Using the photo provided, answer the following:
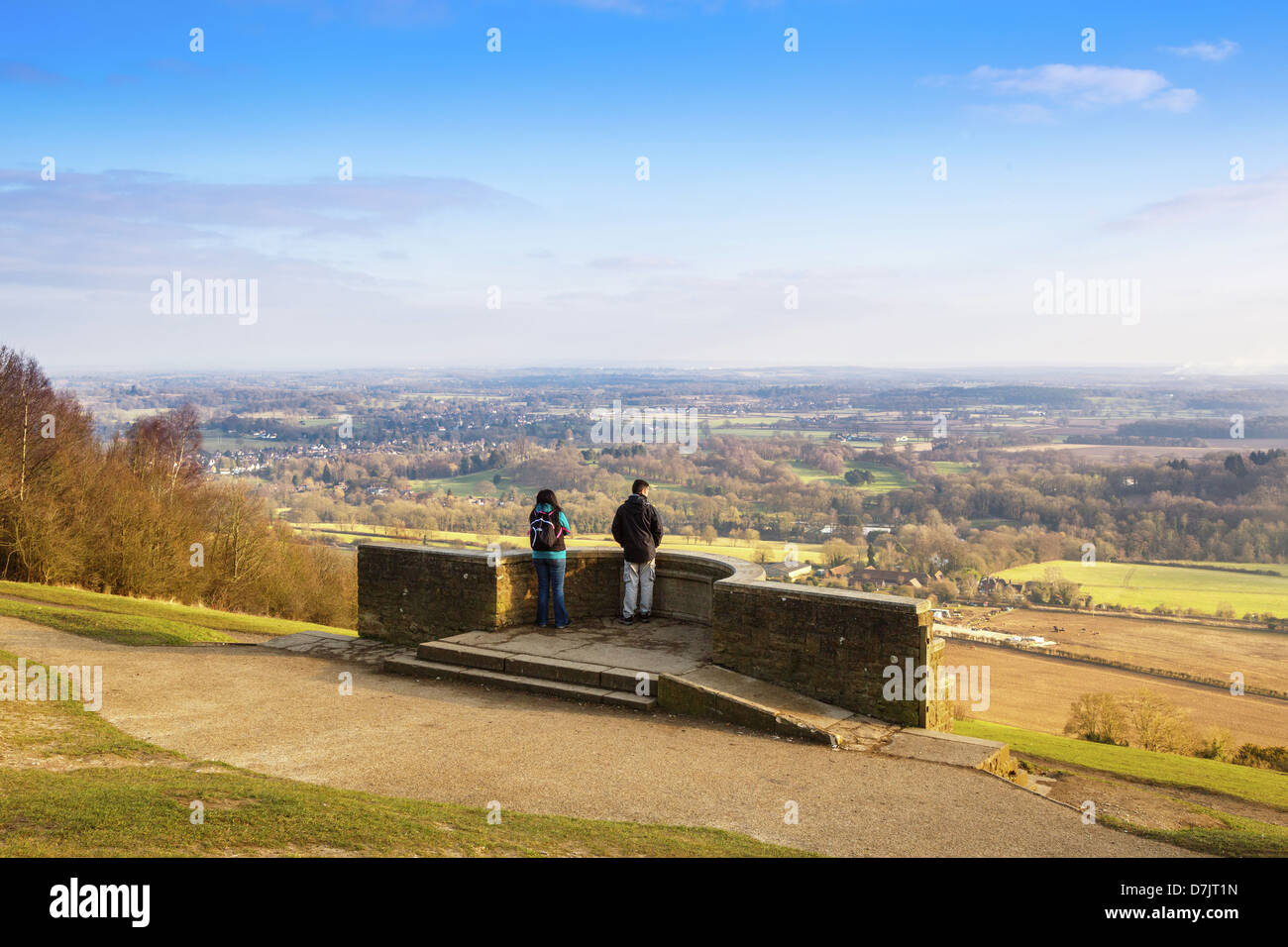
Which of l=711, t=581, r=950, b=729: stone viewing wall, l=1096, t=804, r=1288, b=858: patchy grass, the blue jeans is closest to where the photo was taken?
l=1096, t=804, r=1288, b=858: patchy grass

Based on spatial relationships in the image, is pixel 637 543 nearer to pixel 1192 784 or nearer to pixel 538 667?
pixel 538 667

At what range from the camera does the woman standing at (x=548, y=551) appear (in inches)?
495

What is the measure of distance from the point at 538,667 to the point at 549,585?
2099 mm

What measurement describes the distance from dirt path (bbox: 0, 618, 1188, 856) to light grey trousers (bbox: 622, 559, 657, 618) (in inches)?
107

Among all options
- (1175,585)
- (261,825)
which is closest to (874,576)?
(1175,585)

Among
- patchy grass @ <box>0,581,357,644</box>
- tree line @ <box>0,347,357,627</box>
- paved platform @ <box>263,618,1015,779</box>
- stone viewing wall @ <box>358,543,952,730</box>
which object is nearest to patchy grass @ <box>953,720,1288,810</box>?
stone viewing wall @ <box>358,543,952,730</box>

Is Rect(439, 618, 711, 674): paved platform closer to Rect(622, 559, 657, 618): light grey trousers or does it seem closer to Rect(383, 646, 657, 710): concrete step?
Rect(622, 559, 657, 618): light grey trousers

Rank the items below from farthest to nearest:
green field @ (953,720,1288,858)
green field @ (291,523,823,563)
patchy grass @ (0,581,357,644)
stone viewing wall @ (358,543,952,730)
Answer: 1. green field @ (291,523,823,563)
2. patchy grass @ (0,581,357,644)
3. stone viewing wall @ (358,543,952,730)
4. green field @ (953,720,1288,858)

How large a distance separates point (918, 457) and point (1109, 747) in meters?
86.2

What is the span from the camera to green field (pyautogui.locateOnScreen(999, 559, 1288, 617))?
190 ft

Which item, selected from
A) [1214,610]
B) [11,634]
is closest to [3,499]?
[11,634]

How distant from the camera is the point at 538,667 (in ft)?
36.8
